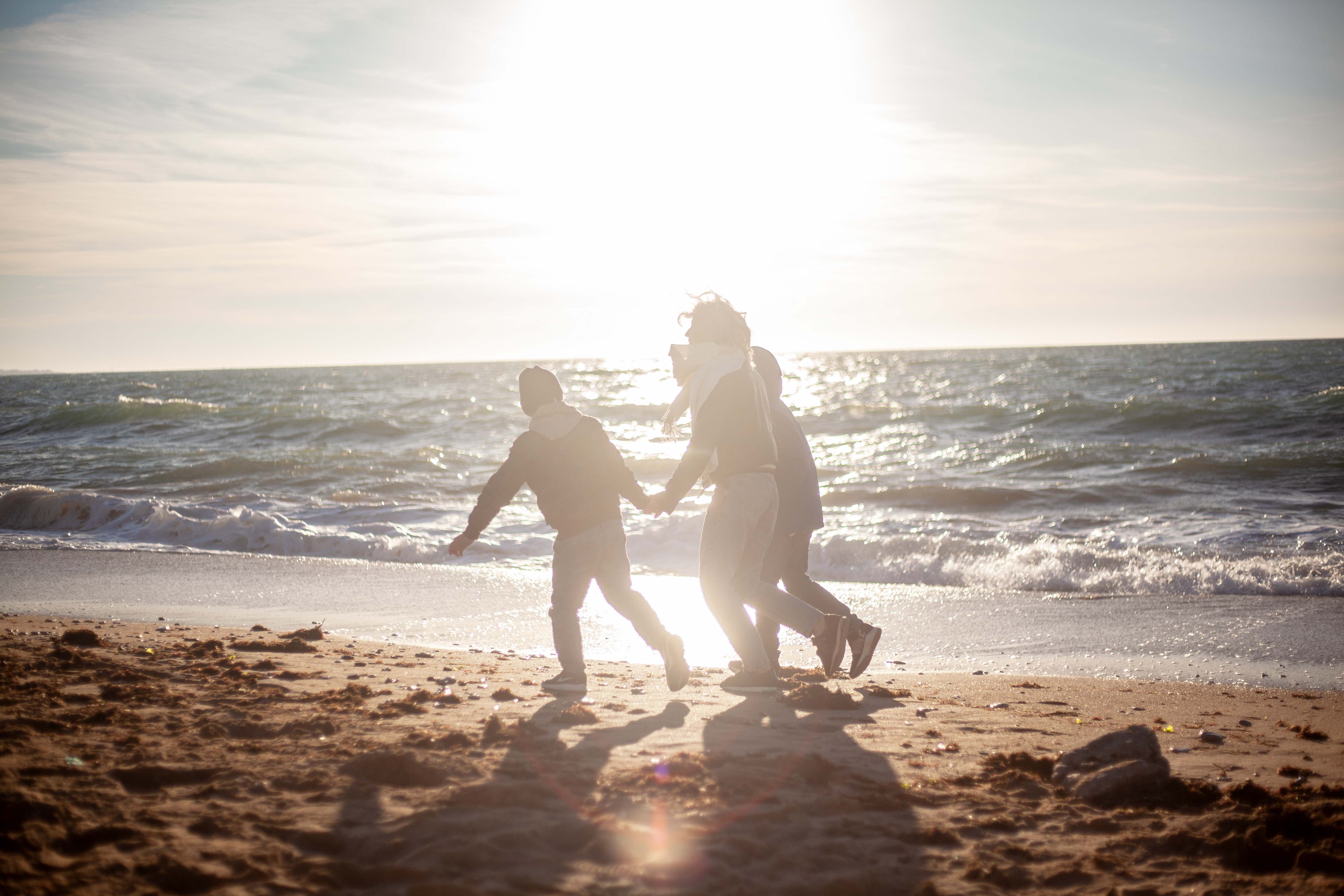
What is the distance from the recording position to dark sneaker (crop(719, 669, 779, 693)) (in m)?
4.25

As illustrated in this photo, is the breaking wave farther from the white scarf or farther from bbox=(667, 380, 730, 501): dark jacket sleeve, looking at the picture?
bbox=(667, 380, 730, 501): dark jacket sleeve

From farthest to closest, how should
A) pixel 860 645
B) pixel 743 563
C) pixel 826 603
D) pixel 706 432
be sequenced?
1. pixel 826 603
2. pixel 860 645
3. pixel 743 563
4. pixel 706 432

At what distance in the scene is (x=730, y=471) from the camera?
159 inches

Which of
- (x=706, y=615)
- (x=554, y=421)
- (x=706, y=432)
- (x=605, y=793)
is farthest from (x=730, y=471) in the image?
(x=706, y=615)

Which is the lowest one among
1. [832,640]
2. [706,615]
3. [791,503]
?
[706,615]

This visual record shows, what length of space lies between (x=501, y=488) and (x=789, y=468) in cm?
151

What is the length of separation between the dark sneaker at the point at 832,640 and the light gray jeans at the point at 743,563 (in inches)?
3.9

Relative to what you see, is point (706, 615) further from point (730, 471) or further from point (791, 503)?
point (730, 471)

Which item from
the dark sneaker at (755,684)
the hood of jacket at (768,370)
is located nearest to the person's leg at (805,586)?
the dark sneaker at (755,684)

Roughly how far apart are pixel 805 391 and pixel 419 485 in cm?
2572

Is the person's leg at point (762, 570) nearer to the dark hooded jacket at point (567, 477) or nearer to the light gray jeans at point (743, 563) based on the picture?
the light gray jeans at point (743, 563)

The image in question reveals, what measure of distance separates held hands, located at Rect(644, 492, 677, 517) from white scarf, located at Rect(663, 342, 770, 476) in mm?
254

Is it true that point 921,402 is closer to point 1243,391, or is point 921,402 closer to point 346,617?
point 1243,391

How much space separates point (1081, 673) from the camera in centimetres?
527
